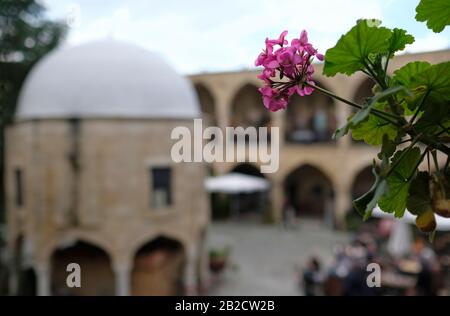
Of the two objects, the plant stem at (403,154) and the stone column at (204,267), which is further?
the stone column at (204,267)

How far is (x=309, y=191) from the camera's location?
21219 mm

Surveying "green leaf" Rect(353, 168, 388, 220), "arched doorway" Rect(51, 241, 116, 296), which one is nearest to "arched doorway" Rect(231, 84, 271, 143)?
"arched doorway" Rect(51, 241, 116, 296)

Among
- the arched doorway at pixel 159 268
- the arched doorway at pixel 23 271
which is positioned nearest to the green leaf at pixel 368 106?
the arched doorway at pixel 159 268

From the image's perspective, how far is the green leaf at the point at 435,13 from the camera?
44.7 inches

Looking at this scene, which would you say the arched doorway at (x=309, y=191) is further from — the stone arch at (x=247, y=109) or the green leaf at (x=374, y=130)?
the green leaf at (x=374, y=130)

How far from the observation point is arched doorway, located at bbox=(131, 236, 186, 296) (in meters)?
10.8

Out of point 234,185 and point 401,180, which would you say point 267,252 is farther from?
point 401,180

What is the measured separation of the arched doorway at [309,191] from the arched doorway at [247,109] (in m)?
3.31

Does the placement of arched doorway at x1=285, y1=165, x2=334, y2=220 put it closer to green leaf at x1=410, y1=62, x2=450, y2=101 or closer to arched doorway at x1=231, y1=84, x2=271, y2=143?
arched doorway at x1=231, y1=84, x2=271, y2=143

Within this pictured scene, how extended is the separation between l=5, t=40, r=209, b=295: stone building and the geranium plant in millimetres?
9307

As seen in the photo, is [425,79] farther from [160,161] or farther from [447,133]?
[160,161]

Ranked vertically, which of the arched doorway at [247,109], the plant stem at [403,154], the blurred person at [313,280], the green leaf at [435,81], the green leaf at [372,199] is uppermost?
the arched doorway at [247,109]

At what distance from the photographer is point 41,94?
10453mm
